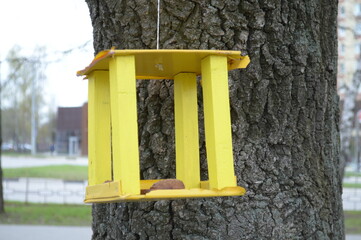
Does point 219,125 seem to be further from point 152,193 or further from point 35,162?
point 35,162

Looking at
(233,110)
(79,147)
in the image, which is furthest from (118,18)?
(79,147)

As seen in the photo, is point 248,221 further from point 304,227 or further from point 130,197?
point 130,197

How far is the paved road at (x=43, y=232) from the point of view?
29.7 feet

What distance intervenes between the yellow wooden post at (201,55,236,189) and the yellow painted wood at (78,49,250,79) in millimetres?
54

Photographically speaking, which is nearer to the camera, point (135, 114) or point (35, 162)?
point (135, 114)

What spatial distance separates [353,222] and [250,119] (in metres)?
Answer: 9.62

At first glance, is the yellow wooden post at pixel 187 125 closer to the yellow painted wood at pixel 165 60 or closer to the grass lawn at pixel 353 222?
the yellow painted wood at pixel 165 60

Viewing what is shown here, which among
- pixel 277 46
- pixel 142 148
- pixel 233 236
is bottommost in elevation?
pixel 233 236

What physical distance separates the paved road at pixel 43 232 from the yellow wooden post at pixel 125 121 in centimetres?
706

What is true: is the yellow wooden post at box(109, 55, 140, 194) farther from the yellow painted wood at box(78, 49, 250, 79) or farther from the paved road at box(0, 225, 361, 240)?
the paved road at box(0, 225, 361, 240)

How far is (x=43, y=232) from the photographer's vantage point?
966 cm

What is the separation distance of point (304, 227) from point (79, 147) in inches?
2207

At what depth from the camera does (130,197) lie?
6.36 ft

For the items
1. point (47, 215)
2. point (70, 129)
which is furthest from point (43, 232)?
point (70, 129)
